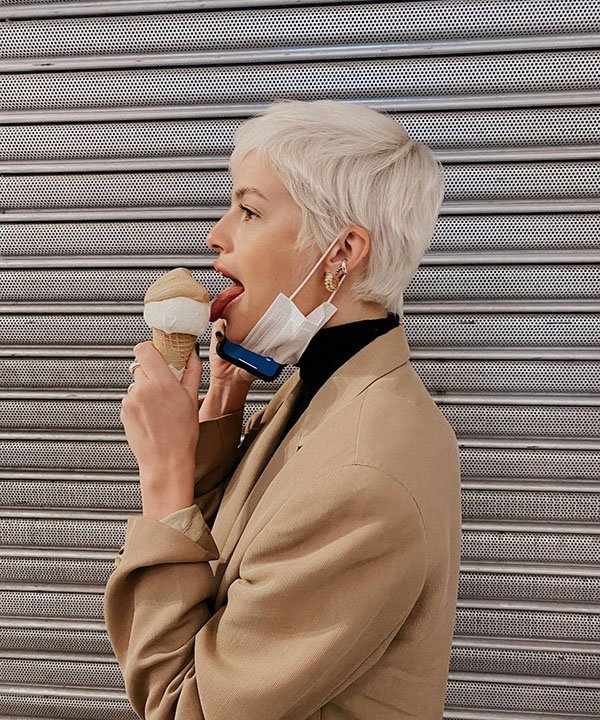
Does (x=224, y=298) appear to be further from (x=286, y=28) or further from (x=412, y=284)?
(x=286, y=28)

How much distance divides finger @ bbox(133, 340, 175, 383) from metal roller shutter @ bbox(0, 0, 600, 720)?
0.85 meters

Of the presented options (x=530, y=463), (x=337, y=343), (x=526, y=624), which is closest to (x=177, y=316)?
(x=337, y=343)

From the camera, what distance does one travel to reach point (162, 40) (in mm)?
2428

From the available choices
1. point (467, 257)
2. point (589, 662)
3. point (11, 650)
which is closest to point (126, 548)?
point (467, 257)

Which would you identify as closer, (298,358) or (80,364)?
(298,358)

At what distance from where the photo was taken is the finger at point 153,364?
172 centimetres

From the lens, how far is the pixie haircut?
63.5 inches

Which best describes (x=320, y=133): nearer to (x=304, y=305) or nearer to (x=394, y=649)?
(x=304, y=305)

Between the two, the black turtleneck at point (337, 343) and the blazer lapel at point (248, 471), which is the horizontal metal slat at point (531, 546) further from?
the black turtleneck at point (337, 343)

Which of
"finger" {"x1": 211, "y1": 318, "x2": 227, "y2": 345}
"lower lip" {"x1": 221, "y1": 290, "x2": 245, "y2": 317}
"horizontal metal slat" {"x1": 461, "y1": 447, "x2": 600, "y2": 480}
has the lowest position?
"horizontal metal slat" {"x1": 461, "y1": 447, "x2": 600, "y2": 480}

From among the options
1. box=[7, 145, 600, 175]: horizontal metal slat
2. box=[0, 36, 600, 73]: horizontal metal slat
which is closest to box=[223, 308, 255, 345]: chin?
box=[7, 145, 600, 175]: horizontal metal slat

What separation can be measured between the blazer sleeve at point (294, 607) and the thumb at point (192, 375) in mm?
402

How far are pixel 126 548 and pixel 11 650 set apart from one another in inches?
66.9

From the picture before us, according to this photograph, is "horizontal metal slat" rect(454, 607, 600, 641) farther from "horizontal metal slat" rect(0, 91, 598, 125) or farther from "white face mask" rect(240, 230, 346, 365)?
"horizontal metal slat" rect(0, 91, 598, 125)
